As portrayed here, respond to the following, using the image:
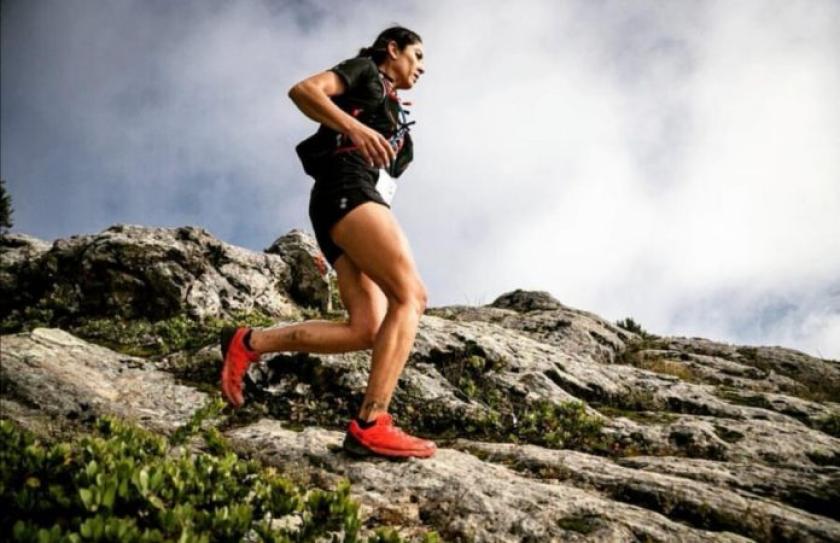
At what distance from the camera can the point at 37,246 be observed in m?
11.3

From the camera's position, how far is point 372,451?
360 cm

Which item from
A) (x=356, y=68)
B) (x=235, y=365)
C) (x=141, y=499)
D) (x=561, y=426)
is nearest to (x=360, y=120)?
(x=356, y=68)

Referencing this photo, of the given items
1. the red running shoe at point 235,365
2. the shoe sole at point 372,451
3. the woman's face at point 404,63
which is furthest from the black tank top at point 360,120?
the shoe sole at point 372,451

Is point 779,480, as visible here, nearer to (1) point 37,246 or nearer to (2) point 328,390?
(2) point 328,390

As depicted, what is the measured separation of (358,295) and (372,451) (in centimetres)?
126

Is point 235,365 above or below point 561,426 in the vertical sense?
below

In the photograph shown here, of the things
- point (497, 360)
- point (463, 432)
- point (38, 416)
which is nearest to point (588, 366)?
point (497, 360)

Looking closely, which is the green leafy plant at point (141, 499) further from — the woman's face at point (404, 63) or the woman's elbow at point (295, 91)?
the woman's face at point (404, 63)

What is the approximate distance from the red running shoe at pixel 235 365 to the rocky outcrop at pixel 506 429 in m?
0.40

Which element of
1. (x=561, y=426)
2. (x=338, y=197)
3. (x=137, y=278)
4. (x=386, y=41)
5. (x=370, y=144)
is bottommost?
(x=561, y=426)

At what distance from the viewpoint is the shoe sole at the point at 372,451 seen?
3588 millimetres

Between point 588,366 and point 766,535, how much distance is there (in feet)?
15.0

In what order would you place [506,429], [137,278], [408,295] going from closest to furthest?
[408,295]
[506,429]
[137,278]

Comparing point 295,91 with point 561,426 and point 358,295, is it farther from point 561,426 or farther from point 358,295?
point 561,426
